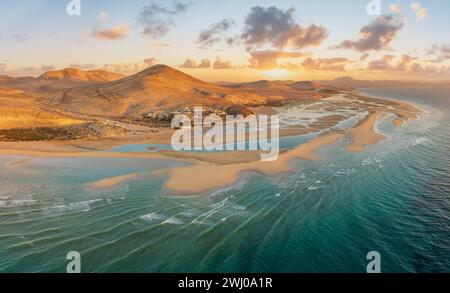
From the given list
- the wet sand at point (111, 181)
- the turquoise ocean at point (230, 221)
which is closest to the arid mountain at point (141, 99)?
the wet sand at point (111, 181)

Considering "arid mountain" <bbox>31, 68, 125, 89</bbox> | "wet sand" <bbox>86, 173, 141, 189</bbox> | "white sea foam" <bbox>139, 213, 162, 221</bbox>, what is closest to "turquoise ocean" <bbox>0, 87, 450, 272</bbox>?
"white sea foam" <bbox>139, 213, 162, 221</bbox>

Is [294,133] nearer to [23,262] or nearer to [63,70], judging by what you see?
[23,262]

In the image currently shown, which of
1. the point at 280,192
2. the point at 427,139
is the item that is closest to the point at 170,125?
the point at 280,192

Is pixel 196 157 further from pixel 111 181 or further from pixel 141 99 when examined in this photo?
pixel 141 99

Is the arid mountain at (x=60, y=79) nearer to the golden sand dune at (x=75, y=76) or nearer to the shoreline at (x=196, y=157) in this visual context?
the golden sand dune at (x=75, y=76)

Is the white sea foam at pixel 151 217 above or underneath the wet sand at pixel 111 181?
underneath

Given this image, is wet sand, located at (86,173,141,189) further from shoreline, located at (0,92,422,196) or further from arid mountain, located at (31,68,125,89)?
arid mountain, located at (31,68,125,89)

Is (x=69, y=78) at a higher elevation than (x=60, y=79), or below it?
higher

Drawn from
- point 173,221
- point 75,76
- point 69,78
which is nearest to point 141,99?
point 173,221

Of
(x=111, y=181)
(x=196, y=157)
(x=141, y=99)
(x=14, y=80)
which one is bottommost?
(x=111, y=181)
